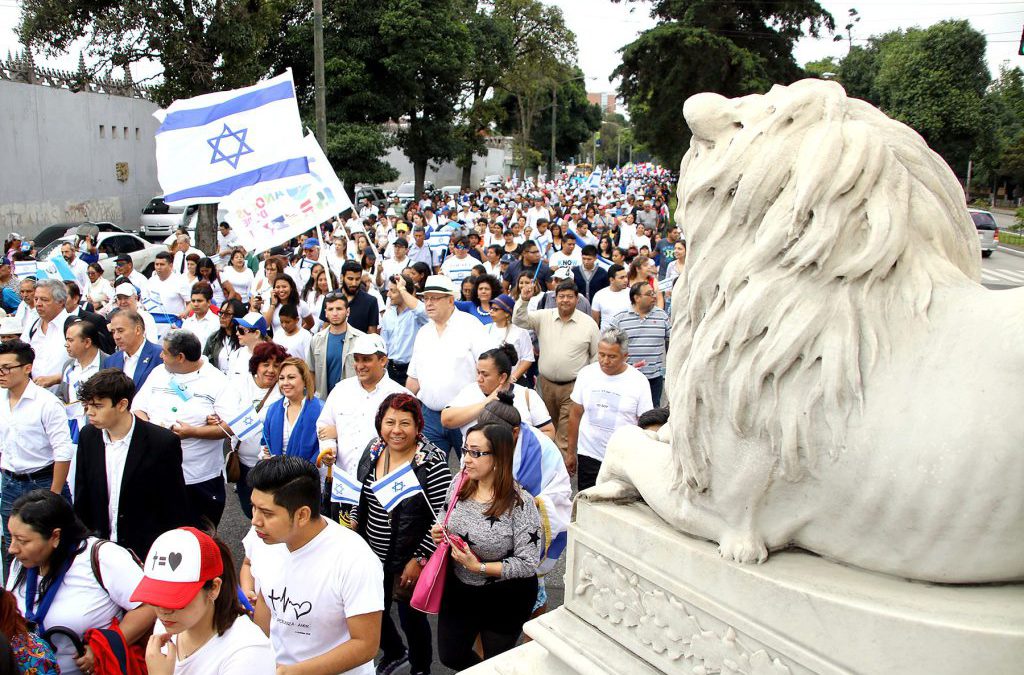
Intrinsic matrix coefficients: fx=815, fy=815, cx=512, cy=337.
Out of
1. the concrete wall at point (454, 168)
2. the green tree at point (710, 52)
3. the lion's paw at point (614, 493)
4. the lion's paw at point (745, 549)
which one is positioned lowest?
the lion's paw at point (614, 493)

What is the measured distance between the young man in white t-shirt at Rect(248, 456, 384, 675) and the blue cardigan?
5.98 feet

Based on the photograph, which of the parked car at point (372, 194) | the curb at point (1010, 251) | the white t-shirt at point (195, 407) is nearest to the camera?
the white t-shirt at point (195, 407)

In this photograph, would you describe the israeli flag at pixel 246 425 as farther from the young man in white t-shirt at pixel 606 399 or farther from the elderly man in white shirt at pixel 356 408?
the young man in white t-shirt at pixel 606 399

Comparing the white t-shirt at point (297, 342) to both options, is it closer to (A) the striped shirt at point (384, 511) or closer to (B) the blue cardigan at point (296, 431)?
(B) the blue cardigan at point (296, 431)

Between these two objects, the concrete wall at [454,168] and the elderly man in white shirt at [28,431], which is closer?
the elderly man in white shirt at [28,431]

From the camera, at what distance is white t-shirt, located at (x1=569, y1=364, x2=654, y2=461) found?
544 centimetres

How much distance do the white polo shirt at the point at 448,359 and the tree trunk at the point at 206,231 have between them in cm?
1467

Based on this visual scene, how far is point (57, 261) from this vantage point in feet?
34.3

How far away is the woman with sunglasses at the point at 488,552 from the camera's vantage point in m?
3.66

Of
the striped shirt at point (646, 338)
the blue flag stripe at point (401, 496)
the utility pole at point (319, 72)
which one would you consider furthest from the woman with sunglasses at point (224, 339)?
the utility pole at point (319, 72)

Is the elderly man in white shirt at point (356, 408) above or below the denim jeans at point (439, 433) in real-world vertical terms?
above

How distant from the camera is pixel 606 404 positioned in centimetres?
548

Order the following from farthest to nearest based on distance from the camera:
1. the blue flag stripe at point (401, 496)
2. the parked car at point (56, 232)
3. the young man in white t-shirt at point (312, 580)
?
1. the parked car at point (56, 232)
2. the blue flag stripe at point (401, 496)
3. the young man in white t-shirt at point (312, 580)

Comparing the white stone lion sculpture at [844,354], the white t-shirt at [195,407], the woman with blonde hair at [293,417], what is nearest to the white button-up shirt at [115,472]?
the white t-shirt at [195,407]
